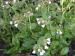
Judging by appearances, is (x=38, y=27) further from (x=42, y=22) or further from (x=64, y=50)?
(x=64, y=50)

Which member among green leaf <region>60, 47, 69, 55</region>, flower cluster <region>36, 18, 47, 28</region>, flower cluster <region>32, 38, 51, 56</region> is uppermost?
flower cluster <region>36, 18, 47, 28</region>

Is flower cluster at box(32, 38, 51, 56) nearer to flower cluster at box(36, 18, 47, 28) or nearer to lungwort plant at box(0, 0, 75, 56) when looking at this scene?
lungwort plant at box(0, 0, 75, 56)

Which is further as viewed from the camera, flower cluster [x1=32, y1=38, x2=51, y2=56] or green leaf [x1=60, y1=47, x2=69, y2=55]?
green leaf [x1=60, y1=47, x2=69, y2=55]

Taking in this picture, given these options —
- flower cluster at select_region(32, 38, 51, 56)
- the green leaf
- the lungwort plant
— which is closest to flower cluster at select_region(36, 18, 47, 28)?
the lungwort plant

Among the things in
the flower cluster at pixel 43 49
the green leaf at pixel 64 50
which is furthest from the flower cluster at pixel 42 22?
the green leaf at pixel 64 50

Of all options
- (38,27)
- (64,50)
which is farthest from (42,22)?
(64,50)

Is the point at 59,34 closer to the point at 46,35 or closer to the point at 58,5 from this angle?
the point at 46,35

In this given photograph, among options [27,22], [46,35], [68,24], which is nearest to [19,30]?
[27,22]

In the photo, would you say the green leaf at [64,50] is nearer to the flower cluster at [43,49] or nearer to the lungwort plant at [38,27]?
the lungwort plant at [38,27]
